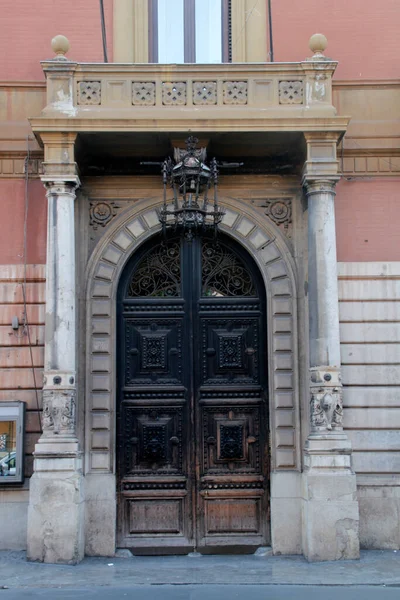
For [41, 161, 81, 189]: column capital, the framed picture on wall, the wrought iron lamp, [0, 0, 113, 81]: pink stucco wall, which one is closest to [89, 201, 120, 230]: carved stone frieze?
the wrought iron lamp

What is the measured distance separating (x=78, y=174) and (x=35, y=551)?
5.81 m

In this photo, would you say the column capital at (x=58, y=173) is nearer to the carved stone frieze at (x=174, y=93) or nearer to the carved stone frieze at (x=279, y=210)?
the carved stone frieze at (x=174, y=93)

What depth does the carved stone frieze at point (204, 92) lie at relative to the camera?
527 inches

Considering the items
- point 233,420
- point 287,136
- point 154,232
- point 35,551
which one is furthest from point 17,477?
point 287,136

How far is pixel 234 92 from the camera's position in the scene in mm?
13398

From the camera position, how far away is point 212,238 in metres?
14.3

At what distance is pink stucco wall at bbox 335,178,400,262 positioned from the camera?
46.3 ft

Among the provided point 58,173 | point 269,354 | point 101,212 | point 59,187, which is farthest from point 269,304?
point 58,173

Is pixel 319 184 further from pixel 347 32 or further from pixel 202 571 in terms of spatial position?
pixel 202 571

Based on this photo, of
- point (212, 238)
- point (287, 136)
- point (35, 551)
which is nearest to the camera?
point (35, 551)

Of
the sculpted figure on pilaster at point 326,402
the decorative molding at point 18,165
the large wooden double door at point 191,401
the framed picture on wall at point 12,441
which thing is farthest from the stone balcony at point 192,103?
the framed picture on wall at point 12,441

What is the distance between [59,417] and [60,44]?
585 cm

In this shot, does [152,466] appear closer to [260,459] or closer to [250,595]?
[260,459]

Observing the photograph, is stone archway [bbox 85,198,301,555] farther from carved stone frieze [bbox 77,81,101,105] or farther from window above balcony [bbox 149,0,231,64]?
window above balcony [bbox 149,0,231,64]
